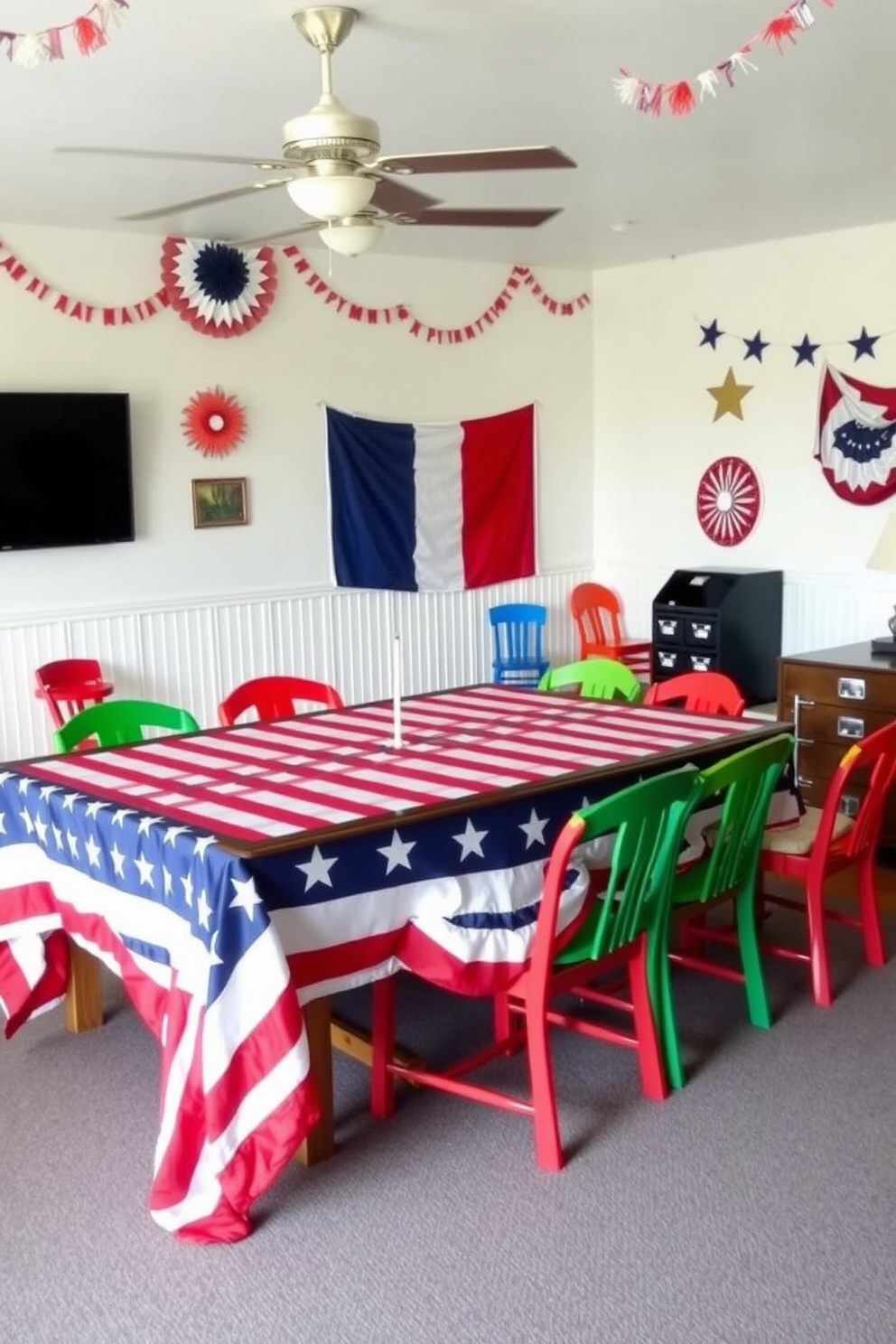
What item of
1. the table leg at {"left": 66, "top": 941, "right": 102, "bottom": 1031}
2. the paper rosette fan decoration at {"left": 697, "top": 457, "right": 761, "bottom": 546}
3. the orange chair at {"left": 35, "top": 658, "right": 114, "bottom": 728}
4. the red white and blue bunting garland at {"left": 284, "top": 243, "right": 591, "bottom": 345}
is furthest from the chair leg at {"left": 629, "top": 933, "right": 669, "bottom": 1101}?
the red white and blue bunting garland at {"left": 284, "top": 243, "right": 591, "bottom": 345}

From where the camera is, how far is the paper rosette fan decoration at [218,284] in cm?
568

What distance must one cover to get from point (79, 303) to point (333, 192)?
9.57ft

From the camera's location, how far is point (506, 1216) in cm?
259

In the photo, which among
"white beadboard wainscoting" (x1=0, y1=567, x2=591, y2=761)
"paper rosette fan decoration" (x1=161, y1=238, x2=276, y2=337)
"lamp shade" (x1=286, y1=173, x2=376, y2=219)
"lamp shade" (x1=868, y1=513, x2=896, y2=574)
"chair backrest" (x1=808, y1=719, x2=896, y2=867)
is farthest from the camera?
"paper rosette fan decoration" (x1=161, y1=238, x2=276, y2=337)

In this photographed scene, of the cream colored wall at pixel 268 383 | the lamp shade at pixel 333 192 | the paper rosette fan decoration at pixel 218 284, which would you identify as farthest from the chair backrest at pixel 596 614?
the lamp shade at pixel 333 192

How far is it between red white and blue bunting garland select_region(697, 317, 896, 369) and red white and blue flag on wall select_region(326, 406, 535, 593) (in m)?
1.05

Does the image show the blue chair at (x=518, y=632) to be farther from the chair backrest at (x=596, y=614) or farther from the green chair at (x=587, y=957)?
the green chair at (x=587, y=957)

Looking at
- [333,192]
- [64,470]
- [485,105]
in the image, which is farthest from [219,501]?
[333,192]

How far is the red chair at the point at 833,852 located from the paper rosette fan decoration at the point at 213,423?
10.9 feet

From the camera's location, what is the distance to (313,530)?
6.32m

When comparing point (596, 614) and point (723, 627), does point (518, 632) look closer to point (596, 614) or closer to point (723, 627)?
point (596, 614)

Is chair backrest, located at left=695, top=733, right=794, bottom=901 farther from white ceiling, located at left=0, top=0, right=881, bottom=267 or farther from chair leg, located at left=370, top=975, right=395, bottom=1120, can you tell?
white ceiling, located at left=0, top=0, right=881, bottom=267

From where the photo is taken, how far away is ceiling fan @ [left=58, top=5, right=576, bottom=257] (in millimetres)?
2781

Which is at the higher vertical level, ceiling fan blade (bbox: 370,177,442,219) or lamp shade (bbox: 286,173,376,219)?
ceiling fan blade (bbox: 370,177,442,219)
